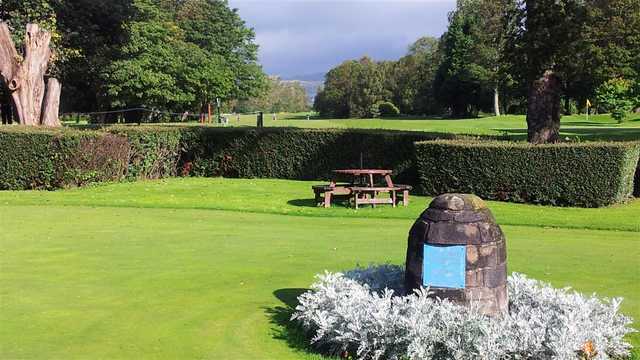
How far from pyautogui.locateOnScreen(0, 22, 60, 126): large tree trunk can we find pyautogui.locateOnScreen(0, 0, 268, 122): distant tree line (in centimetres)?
703

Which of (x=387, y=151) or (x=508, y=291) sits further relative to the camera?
(x=387, y=151)

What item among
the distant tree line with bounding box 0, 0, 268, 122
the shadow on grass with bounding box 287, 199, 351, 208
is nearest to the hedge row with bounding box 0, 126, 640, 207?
the shadow on grass with bounding box 287, 199, 351, 208

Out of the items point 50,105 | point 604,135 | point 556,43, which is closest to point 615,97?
point 604,135

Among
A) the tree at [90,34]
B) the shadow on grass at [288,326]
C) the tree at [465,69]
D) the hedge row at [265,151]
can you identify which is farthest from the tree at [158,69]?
the shadow on grass at [288,326]

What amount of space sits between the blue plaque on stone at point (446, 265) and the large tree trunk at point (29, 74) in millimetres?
27193

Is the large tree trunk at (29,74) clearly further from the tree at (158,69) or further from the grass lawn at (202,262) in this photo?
the tree at (158,69)

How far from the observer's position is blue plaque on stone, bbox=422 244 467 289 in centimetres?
600

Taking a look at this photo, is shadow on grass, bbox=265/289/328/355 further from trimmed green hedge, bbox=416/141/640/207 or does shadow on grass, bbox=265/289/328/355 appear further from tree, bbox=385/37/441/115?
tree, bbox=385/37/441/115

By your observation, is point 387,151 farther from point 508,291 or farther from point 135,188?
point 508,291

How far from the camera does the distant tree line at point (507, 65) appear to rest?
87.0 ft

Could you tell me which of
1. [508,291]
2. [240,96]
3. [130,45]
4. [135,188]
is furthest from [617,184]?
[240,96]

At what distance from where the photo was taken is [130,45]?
5281cm

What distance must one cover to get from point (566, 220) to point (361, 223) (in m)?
5.37

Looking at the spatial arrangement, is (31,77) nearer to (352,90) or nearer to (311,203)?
(311,203)
